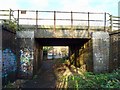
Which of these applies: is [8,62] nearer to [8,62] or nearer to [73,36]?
[8,62]

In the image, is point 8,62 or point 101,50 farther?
point 101,50

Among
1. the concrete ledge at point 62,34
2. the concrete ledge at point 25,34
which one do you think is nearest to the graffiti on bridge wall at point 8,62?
the concrete ledge at point 25,34

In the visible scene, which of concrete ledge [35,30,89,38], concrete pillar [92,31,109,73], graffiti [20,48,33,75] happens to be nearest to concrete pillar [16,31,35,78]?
graffiti [20,48,33,75]

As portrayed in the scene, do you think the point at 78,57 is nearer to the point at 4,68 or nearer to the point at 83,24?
the point at 83,24

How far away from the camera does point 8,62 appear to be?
14.3 metres

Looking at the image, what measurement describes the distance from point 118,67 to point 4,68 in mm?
7621

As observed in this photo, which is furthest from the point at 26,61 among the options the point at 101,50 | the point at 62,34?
the point at 101,50

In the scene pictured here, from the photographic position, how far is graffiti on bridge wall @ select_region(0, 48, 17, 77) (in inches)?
521

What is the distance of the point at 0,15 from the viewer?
16094 mm

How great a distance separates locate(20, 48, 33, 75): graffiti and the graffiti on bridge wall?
746mm

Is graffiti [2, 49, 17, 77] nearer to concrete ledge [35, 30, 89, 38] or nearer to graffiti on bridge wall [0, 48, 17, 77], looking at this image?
graffiti on bridge wall [0, 48, 17, 77]

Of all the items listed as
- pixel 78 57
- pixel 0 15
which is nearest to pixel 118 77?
pixel 0 15

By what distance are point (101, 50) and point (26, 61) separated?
5466 mm

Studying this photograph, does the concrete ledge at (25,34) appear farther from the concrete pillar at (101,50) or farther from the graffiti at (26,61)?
the concrete pillar at (101,50)
